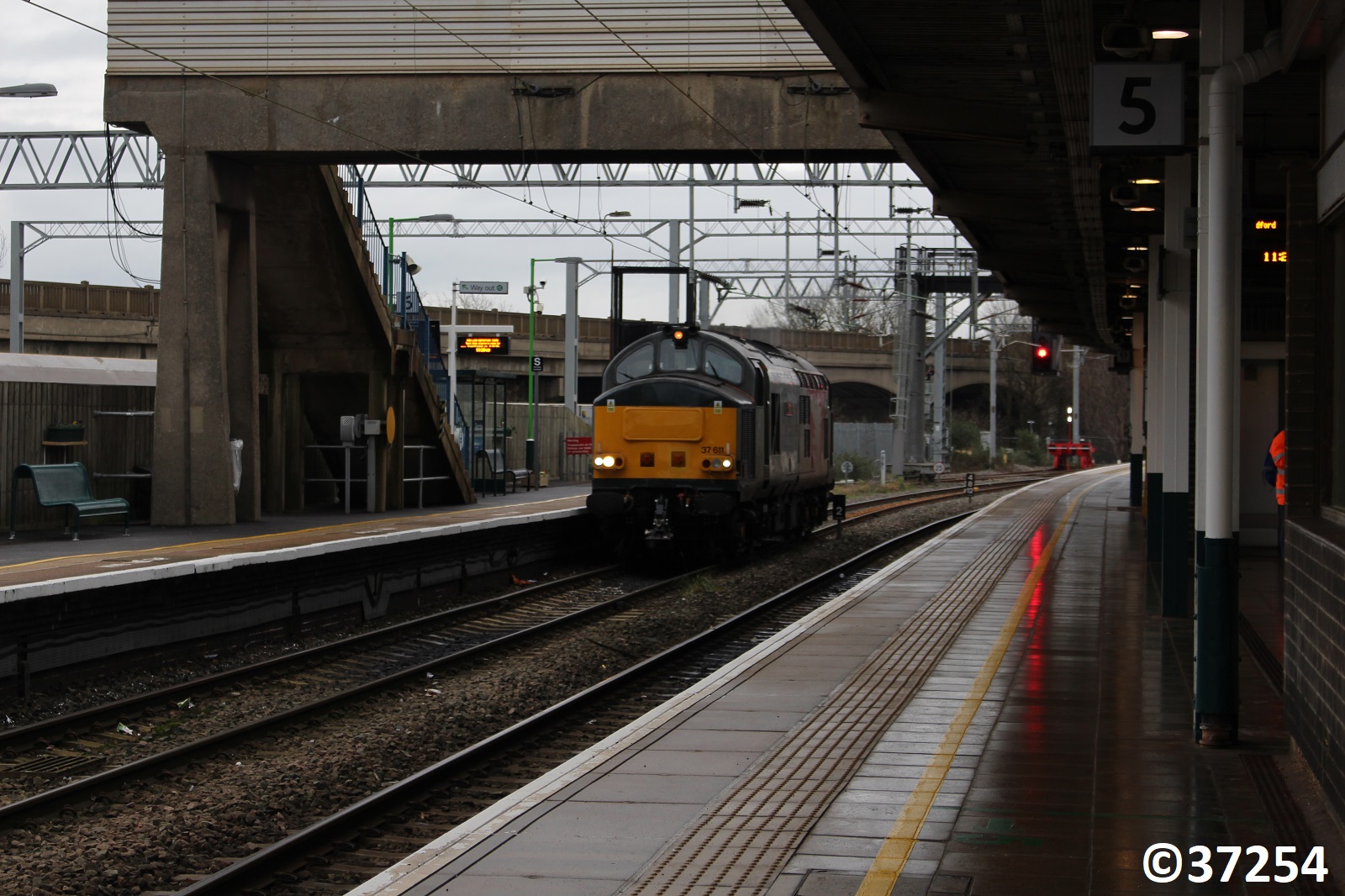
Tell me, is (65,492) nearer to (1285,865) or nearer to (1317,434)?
(1317,434)

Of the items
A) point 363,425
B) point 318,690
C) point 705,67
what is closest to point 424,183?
point 363,425

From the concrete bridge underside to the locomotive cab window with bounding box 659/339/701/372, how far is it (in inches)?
105

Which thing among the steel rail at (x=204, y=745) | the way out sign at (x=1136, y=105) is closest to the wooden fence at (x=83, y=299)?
the steel rail at (x=204, y=745)

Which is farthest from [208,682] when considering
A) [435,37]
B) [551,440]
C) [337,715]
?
[551,440]

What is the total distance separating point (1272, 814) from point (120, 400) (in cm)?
1727

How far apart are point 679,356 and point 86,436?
8276 mm

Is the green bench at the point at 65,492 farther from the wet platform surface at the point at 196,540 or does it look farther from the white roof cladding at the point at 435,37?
the white roof cladding at the point at 435,37

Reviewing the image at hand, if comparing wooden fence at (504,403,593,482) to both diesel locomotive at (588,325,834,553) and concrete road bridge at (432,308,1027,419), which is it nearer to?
concrete road bridge at (432,308,1027,419)

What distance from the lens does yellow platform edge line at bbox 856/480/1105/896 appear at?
228 inches

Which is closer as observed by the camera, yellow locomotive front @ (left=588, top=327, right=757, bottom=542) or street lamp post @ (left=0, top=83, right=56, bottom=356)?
yellow locomotive front @ (left=588, top=327, right=757, bottom=542)

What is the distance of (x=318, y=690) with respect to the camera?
39.0 feet

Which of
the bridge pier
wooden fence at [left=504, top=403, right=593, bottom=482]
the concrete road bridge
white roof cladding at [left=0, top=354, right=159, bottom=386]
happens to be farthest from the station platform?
the concrete road bridge

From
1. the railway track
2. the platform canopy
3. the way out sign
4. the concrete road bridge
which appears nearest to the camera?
the railway track

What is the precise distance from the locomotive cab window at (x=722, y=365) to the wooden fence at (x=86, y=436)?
8179 mm
